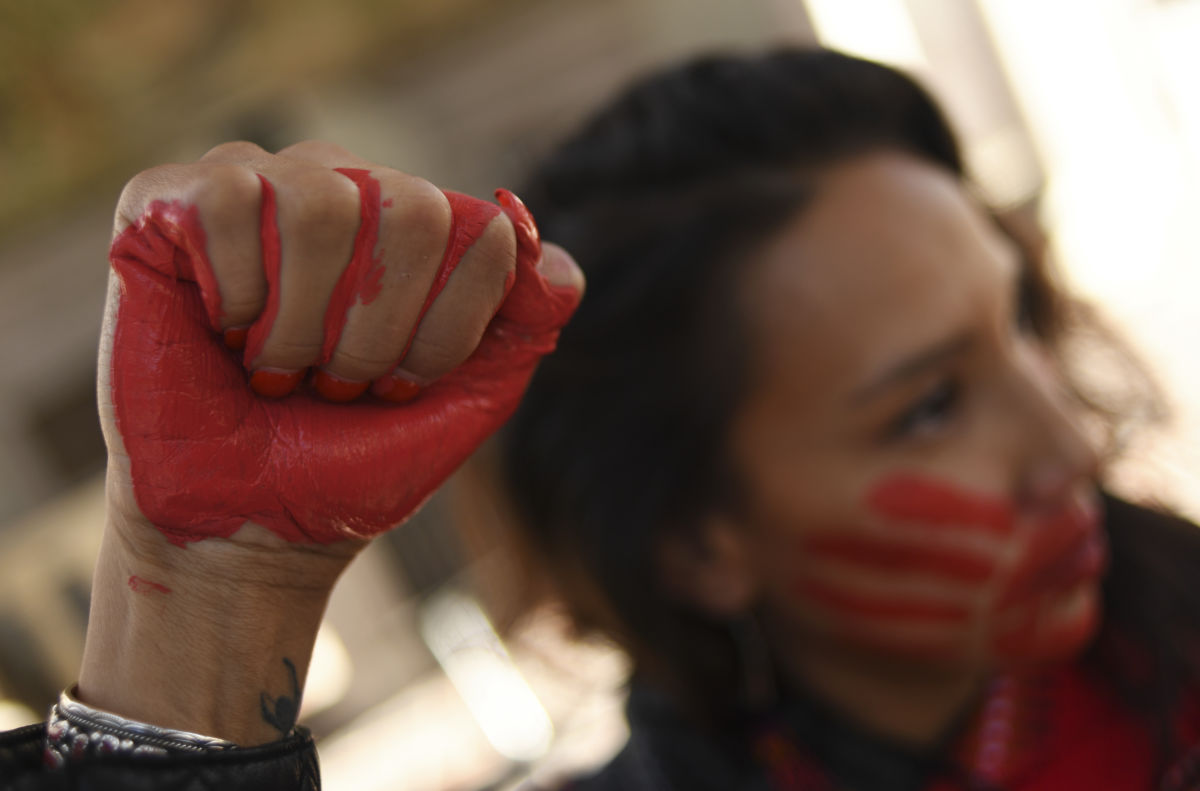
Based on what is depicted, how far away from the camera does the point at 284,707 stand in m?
0.57

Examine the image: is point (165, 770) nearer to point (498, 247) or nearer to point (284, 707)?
point (284, 707)

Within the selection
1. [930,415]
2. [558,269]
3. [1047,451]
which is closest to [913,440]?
[930,415]

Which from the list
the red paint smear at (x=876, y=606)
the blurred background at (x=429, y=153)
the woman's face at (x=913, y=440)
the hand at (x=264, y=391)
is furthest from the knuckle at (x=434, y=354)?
the blurred background at (x=429, y=153)

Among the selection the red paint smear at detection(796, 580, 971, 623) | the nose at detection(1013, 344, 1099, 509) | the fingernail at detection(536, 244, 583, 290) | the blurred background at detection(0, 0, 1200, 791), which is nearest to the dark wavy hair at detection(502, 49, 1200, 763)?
the red paint smear at detection(796, 580, 971, 623)

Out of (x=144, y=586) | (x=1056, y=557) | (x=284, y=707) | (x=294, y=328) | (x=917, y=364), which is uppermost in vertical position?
(x=294, y=328)

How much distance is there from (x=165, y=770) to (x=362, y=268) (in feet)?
1.04

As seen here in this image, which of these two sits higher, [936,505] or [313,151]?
[313,151]

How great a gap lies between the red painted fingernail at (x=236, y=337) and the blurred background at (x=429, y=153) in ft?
6.92

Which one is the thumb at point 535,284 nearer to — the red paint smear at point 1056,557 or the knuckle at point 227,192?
the knuckle at point 227,192

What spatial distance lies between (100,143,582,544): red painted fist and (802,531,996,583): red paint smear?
72cm

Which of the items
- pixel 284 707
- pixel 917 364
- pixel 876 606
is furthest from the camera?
pixel 876 606

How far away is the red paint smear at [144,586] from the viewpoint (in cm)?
53

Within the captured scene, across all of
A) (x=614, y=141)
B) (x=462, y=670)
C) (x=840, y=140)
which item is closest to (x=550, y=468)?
(x=614, y=141)

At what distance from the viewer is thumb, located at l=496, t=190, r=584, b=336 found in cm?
57
